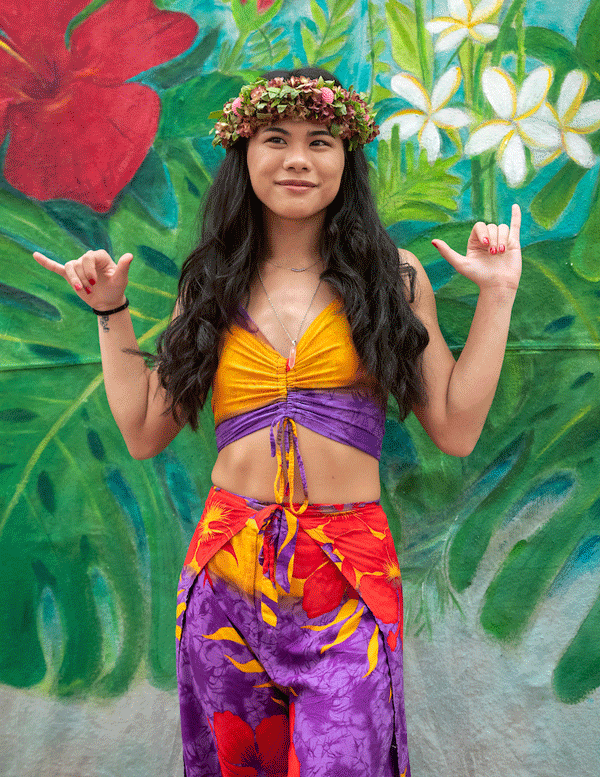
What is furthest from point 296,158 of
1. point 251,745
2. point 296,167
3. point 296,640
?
point 251,745

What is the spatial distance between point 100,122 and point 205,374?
110 centimetres

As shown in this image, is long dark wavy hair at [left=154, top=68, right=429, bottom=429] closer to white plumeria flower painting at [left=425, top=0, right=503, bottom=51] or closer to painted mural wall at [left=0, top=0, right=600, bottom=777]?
painted mural wall at [left=0, top=0, right=600, bottom=777]

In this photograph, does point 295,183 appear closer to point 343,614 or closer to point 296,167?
point 296,167

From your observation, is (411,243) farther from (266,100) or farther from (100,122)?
(100,122)

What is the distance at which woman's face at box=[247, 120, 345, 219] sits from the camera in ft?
6.03

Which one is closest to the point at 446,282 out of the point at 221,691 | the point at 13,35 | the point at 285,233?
the point at 285,233

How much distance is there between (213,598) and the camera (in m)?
1.79

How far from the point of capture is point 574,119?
7.75ft

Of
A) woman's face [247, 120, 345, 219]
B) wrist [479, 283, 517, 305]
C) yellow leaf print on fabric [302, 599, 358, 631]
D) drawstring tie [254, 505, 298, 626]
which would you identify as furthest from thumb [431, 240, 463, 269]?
yellow leaf print on fabric [302, 599, 358, 631]

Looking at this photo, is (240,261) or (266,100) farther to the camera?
A: (240,261)

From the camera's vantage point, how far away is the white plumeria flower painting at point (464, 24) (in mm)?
2375

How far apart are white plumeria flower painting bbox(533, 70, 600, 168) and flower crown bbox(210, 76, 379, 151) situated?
0.75m

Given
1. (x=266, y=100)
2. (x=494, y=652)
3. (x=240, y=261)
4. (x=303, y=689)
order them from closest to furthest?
(x=303, y=689)
(x=266, y=100)
(x=240, y=261)
(x=494, y=652)

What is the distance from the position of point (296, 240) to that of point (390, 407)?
73 centimetres
